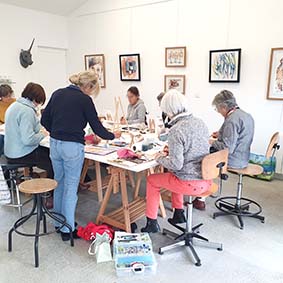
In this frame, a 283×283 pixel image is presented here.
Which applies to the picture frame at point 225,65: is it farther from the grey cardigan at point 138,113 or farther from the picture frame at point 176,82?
the grey cardigan at point 138,113

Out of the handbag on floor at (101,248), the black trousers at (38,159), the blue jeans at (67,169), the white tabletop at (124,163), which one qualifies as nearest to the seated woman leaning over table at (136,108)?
the black trousers at (38,159)

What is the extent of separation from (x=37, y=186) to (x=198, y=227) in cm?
144

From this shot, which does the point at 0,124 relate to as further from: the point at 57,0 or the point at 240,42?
the point at 240,42

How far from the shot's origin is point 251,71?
4.36 meters

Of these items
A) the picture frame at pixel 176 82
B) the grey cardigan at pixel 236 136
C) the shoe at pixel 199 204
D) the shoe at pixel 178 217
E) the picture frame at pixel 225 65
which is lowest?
the shoe at pixel 199 204

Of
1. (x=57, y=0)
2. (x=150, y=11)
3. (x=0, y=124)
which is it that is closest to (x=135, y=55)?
(x=150, y=11)

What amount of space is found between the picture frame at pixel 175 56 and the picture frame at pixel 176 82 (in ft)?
0.65

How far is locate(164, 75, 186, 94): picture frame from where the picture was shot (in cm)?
507

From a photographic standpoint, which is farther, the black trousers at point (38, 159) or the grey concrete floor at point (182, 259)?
the black trousers at point (38, 159)

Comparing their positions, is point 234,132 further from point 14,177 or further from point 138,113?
point 14,177

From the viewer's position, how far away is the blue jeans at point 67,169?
2412 millimetres

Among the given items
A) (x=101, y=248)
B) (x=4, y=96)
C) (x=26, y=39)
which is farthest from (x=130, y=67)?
(x=101, y=248)

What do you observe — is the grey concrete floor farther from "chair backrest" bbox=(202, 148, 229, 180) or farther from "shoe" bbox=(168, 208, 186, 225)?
"chair backrest" bbox=(202, 148, 229, 180)

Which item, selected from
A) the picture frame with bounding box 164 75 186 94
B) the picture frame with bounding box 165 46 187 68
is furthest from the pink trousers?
the picture frame with bounding box 165 46 187 68
